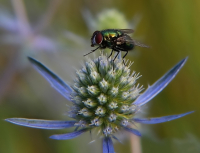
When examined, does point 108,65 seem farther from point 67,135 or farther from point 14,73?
point 14,73

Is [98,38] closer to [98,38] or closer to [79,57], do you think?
[98,38]

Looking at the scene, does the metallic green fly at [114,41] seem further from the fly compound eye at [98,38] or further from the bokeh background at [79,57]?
the bokeh background at [79,57]

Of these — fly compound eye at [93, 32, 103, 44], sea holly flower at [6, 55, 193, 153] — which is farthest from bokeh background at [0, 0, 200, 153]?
fly compound eye at [93, 32, 103, 44]

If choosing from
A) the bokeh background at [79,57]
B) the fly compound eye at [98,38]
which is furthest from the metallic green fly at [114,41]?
the bokeh background at [79,57]

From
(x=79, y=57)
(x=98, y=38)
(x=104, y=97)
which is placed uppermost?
(x=79, y=57)

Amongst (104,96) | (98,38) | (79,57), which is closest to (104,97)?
(104,96)

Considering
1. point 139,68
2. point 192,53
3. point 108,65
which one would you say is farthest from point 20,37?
point 192,53
